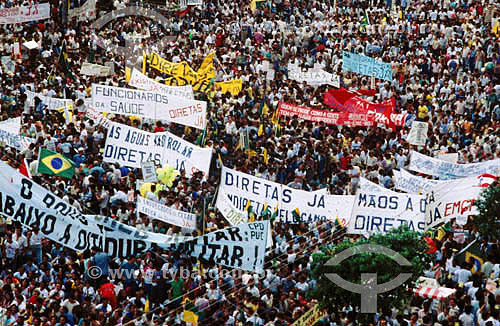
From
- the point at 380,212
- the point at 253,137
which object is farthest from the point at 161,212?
the point at 253,137

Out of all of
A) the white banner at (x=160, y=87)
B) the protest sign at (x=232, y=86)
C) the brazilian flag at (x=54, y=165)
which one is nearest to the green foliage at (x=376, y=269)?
the brazilian flag at (x=54, y=165)

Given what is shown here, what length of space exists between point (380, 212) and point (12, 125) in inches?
333

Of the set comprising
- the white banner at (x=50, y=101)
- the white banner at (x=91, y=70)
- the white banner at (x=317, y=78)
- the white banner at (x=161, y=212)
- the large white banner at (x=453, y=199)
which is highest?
the large white banner at (x=453, y=199)

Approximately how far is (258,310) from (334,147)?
7.86m

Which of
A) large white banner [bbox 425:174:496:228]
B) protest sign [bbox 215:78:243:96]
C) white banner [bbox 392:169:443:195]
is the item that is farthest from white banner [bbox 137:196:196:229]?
protest sign [bbox 215:78:243:96]

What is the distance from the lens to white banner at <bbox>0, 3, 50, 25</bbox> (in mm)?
33500

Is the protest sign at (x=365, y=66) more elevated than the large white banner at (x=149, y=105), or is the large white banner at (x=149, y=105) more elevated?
the large white banner at (x=149, y=105)

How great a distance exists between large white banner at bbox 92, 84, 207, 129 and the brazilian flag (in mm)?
3200

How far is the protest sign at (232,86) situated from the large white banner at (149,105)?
395 cm

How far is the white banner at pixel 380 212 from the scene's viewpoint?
19.2 meters

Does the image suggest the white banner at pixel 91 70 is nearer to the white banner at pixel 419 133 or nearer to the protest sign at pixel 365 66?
the protest sign at pixel 365 66

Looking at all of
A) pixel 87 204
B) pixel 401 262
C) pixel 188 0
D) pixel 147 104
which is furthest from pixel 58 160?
pixel 188 0

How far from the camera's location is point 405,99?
29234 millimetres

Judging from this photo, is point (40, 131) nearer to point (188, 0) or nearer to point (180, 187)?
point (180, 187)
